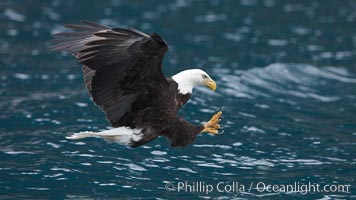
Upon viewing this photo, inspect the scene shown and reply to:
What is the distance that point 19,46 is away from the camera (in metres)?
13.0

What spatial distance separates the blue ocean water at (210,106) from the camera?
25.5 ft

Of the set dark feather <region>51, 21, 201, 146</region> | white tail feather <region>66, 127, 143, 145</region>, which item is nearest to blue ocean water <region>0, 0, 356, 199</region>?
white tail feather <region>66, 127, 143, 145</region>

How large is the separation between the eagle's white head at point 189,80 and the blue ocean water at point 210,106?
0.95 metres

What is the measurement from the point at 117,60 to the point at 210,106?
12.6 ft

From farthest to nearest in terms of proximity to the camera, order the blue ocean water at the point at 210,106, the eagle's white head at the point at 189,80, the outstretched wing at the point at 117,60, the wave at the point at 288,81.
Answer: the wave at the point at 288,81 < the blue ocean water at the point at 210,106 < the eagle's white head at the point at 189,80 < the outstretched wing at the point at 117,60

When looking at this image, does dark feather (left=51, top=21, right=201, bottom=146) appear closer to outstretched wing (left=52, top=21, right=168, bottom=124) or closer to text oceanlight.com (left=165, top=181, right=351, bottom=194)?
outstretched wing (left=52, top=21, right=168, bottom=124)

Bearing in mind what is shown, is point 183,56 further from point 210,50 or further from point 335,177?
point 335,177

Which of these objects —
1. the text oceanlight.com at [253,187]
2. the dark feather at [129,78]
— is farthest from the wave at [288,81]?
the dark feather at [129,78]

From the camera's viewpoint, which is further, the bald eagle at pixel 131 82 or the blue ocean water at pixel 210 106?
the blue ocean water at pixel 210 106

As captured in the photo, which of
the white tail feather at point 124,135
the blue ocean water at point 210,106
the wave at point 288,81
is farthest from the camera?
the wave at point 288,81

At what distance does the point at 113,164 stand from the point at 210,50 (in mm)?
5424

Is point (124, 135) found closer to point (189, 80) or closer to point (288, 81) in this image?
point (189, 80)

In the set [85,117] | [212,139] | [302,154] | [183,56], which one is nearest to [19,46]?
[183,56]

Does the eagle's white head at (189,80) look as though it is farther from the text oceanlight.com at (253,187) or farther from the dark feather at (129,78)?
the text oceanlight.com at (253,187)
